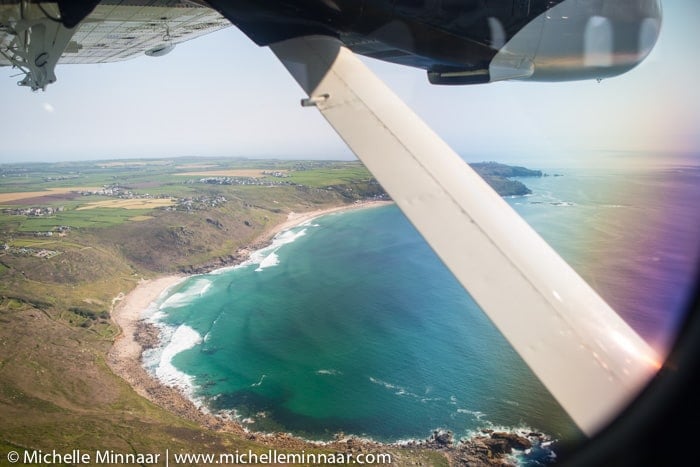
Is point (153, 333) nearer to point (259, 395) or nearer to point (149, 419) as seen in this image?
point (149, 419)

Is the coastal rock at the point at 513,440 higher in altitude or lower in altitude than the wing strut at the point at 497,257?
lower

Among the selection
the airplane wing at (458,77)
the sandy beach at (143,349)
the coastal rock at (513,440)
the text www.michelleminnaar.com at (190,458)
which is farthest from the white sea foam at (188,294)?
the airplane wing at (458,77)

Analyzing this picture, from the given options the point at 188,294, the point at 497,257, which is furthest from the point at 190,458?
the point at 497,257

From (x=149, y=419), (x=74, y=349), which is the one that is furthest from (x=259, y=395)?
(x=74, y=349)

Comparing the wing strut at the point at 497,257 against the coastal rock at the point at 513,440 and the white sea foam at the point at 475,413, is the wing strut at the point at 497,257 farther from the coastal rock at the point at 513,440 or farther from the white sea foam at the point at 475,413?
the white sea foam at the point at 475,413

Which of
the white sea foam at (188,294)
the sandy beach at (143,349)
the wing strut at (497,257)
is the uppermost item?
the wing strut at (497,257)

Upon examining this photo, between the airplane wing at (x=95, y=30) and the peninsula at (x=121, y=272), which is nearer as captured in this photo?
the airplane wing at (x=95, y=30)

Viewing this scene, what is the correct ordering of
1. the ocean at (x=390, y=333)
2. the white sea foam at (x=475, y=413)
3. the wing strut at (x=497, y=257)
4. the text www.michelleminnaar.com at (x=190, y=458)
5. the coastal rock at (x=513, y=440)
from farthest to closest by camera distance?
the white sea foam at (x=475, y=413)
the ocean at (x=390, y=333)
the text www.michelleminnaar.com at (x=190, y=458)
the coastal rock at (x=513, y=440)
the wing strut at (x=497, y=257)

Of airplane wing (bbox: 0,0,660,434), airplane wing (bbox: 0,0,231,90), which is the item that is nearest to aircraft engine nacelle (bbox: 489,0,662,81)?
airplane wing (bbox: 0,0,660,434)
